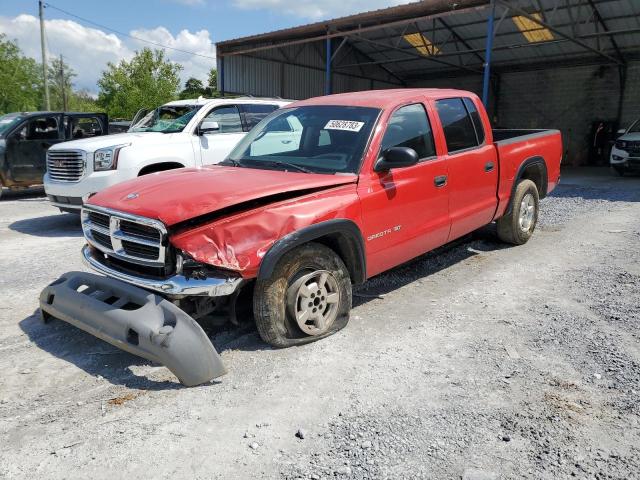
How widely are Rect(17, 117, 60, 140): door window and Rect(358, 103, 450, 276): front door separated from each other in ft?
32.1

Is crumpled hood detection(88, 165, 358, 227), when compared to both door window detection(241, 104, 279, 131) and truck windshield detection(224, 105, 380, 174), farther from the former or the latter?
door window detection(241, 104, 279, 131)

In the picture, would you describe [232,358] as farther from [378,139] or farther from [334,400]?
[378,139]

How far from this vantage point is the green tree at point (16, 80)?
37.5m

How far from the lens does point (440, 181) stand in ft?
15.6

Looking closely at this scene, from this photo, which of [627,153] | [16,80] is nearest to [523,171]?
[627,153]

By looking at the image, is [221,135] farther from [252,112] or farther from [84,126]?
[84,126]

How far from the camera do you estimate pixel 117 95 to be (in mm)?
29359

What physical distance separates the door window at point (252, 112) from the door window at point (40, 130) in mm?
5400

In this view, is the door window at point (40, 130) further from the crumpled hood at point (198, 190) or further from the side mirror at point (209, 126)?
the crumpled hood at point (198, 190)

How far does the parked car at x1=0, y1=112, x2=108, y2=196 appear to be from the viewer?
11.0 metres

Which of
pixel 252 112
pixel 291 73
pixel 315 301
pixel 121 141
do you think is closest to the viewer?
pixel 315 301

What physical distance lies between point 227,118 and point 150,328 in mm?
6157

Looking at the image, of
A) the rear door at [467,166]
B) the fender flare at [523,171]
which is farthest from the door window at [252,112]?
the fender flare at [523,171]

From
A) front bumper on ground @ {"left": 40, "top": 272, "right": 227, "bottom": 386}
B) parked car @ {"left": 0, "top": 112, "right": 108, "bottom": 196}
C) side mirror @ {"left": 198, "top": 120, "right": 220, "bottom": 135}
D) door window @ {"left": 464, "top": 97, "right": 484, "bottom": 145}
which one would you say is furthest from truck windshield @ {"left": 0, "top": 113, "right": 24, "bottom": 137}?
door window @ {"left": 464, "top": 97, "right": 484, "bottom": 145}
